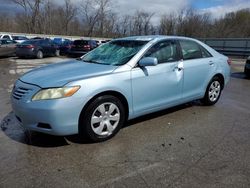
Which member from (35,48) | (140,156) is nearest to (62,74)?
(140,156)

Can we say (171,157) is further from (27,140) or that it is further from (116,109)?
(27,140)

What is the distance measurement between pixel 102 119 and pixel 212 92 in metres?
3.15

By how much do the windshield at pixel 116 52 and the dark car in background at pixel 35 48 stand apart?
571 inches

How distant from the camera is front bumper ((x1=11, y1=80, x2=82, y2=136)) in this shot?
345 centimetres

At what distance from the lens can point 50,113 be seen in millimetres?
3438

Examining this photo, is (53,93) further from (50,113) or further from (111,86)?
(111,86)

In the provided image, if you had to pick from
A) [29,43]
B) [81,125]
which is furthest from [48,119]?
[29,43]

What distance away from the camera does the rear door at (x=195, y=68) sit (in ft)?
16.9

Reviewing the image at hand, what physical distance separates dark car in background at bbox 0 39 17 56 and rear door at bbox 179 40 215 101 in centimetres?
1603

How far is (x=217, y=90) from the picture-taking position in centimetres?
612

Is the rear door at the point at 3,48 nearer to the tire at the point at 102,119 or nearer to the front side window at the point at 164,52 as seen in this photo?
the front side window at the point at 164,52

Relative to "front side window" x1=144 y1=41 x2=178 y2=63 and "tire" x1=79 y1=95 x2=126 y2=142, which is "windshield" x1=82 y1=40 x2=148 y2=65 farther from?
"tire" x1=79 y1=95 x2=126 y2=142

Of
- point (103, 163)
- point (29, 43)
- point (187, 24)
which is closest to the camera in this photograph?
point (103, 163)

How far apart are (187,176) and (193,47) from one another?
3191mm
